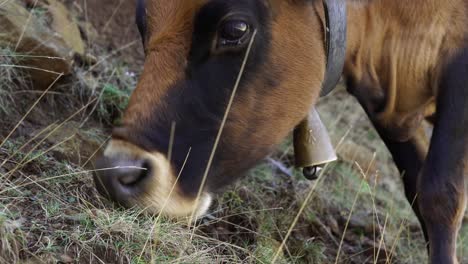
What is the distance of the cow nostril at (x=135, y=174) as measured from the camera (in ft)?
10.4

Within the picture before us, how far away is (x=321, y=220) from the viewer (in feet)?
16.8

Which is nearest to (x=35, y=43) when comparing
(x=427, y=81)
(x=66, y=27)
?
(x=66, y=27)

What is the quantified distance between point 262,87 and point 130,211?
765mm

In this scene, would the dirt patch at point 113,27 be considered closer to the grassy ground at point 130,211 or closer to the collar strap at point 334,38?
the grassy ground at point 130,211

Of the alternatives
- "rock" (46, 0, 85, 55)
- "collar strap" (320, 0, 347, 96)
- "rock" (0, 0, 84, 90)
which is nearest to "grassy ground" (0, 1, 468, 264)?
"rock" (0, 0, 84, 90)

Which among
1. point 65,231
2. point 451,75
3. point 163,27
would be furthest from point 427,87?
point 65,231

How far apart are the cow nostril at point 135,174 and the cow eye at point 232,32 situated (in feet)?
1.94

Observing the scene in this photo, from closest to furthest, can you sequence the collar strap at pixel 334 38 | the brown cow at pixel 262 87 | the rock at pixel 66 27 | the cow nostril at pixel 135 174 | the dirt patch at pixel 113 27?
1. the cow nostril at pixel 135 174
2. the brown cow at pixel 262 87
3. the collar strap at pixel 334 38
4. the rock at pixel 66 27
5. the dirt patch at pixel 113 27

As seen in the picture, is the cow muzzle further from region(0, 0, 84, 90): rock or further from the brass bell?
region(0, 0, 84, 90): rock

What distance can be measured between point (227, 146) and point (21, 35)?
180 cm

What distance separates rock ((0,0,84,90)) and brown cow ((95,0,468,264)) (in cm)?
137

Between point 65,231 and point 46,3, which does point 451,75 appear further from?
point 46,3

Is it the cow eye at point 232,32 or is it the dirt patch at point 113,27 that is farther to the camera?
the dirt patch at point 113,27

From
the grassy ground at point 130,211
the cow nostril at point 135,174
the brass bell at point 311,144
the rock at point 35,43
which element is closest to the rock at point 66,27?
the rock at point 35,43
